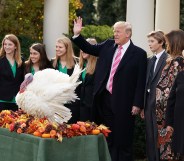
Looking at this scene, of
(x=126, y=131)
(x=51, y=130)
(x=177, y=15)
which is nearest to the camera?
(x=51, y=130)

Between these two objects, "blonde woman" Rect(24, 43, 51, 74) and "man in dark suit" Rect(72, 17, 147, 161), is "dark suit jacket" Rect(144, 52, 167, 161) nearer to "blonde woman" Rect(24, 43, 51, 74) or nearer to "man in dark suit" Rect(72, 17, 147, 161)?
"man in dark suit" Rect(72, 17, 147, 161)

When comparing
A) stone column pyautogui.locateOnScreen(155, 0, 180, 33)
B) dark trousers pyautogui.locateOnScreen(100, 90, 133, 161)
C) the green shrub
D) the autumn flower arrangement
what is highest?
stone column pyautogui.locateOnScreen(155, 0, 180, 33)

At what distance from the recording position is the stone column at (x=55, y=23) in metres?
18.8

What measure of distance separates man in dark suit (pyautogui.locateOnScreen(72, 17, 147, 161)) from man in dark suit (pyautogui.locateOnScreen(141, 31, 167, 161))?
0.12 metres

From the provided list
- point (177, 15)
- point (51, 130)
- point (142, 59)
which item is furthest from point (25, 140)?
point (177, 15)

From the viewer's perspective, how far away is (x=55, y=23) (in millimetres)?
18797

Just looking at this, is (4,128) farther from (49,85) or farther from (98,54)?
(98,54)

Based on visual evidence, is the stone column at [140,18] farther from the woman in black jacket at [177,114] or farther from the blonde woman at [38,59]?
the woman in black jacket at [177,114]

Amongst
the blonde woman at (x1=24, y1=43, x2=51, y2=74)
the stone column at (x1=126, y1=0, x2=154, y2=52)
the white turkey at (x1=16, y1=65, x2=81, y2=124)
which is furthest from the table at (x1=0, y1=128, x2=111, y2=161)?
the stone column at (x1=126, y1=0, x2=154, y2=52)

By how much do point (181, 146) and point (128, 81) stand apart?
1.94 meters

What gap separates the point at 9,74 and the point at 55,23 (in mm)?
8045

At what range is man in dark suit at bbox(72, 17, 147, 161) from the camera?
953 cm

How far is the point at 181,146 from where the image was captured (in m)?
7.93

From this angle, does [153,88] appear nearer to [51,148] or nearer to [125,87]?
[125,87]
